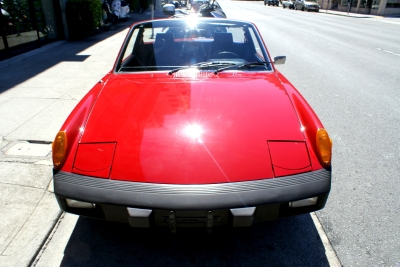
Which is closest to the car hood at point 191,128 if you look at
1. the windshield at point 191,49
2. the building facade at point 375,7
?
the windshield at point 191,49

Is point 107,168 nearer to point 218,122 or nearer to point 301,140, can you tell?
point 218,122

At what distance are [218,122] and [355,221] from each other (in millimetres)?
1522

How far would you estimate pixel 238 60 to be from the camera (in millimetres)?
3328

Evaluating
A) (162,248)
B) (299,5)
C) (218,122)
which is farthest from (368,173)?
(299,5)

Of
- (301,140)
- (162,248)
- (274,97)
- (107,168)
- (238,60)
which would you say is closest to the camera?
(107,168)

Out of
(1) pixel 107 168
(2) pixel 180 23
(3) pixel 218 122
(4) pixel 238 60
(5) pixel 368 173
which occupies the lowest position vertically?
(5) pixel 368 173

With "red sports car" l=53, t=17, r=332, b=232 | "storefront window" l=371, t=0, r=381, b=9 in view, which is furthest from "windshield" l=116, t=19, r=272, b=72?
"storefront window" l=371, t=0, r=381, b=9

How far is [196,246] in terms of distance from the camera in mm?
2375

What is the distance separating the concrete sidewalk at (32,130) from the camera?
8.21 ft

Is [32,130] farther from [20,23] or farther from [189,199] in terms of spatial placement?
[20,23]

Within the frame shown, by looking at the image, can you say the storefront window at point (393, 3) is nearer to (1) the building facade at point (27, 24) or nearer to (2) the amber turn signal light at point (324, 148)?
(1) the building facade at point (27, 24)

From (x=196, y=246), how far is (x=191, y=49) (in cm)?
A: 205

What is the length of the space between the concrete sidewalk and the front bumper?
78 centimetres

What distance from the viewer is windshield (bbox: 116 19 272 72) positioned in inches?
127
